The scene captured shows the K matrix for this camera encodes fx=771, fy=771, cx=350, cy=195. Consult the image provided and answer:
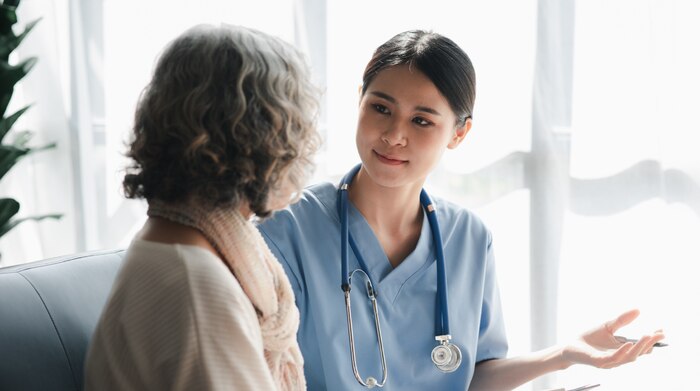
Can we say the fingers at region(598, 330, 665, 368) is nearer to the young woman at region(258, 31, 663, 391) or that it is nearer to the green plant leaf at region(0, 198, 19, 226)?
the young woman at region(258, 31, 663, 391)

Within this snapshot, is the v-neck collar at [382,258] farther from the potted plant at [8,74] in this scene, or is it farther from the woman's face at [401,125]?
the potted plant at [8,74]

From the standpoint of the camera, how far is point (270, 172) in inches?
37.3

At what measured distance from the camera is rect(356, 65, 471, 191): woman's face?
1480mm

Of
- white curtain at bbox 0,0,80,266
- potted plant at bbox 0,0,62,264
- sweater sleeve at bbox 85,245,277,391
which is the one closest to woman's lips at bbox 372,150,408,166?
sweater sleeve at bbox 85,245,277,391

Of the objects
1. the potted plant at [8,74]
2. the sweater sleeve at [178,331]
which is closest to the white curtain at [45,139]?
the potted plant at [8,74]

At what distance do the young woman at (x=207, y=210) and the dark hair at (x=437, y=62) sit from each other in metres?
0.52

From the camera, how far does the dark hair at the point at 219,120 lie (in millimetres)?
897

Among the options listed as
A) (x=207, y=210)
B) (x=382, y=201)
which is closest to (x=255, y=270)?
(x=207, y=210)

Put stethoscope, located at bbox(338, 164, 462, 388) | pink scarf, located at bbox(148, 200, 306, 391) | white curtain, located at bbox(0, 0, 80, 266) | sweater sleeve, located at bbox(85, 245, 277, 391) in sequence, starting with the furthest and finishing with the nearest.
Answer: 1. white curtain, located at bbox(0, 0, 80, 266)
2. stethoscope, located at bbox(338, 164, 462, 388)
3. pink scarf, located at bbox(148, 200, 306, 391)
4. sweater sleeve, located at bbox(85, 245, 277, 391)

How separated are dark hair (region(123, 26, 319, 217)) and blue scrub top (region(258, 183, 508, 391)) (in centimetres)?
56

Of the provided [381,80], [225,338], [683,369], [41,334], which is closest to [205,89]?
[225,338]

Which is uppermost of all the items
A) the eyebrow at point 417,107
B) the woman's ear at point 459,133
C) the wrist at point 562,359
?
the eyebrow at point 417,107

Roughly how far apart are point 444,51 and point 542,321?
0.99 meters

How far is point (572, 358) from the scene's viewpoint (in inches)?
58.1
